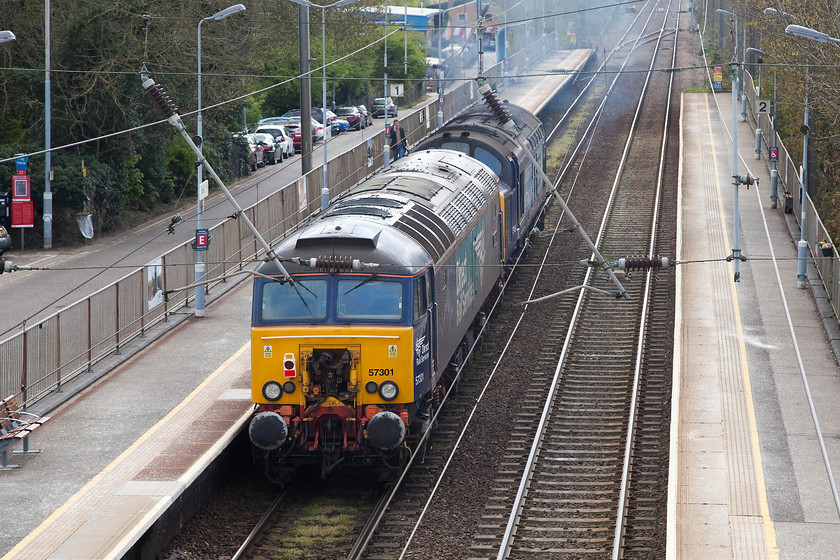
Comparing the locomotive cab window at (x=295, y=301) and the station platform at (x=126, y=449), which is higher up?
the locomotive cab window at (x=295, y=301)

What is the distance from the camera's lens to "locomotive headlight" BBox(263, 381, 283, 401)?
14383mm

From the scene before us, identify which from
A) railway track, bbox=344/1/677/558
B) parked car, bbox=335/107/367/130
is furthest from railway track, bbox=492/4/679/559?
parked car, bbox=335/107/367/130

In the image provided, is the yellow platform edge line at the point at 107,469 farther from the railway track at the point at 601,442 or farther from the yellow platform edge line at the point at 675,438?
the yellow platform edge line at the point at 675,438

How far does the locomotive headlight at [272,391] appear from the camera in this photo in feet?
47.2

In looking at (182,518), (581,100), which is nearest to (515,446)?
(182,518)

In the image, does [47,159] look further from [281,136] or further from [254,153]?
[281,136]

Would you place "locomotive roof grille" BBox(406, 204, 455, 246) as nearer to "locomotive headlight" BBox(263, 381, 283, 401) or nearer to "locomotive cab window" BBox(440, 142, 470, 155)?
"locomotive headlight" BBox(263, 381, 283, 401)

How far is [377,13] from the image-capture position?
65.4 m

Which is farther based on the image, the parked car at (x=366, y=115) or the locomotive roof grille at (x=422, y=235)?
the parked car at (x=366, y=115)

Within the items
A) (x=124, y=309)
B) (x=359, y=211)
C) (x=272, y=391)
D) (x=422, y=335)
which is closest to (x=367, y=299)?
(x=422, y=335)

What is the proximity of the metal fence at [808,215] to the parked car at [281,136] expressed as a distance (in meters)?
21.5

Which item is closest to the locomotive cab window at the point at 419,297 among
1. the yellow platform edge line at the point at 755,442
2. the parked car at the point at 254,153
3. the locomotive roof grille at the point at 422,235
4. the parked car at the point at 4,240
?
the locomotive roof grille at the point at 422,235

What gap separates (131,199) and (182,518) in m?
26.1

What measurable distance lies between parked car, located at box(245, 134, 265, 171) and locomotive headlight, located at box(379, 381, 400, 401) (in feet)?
109
